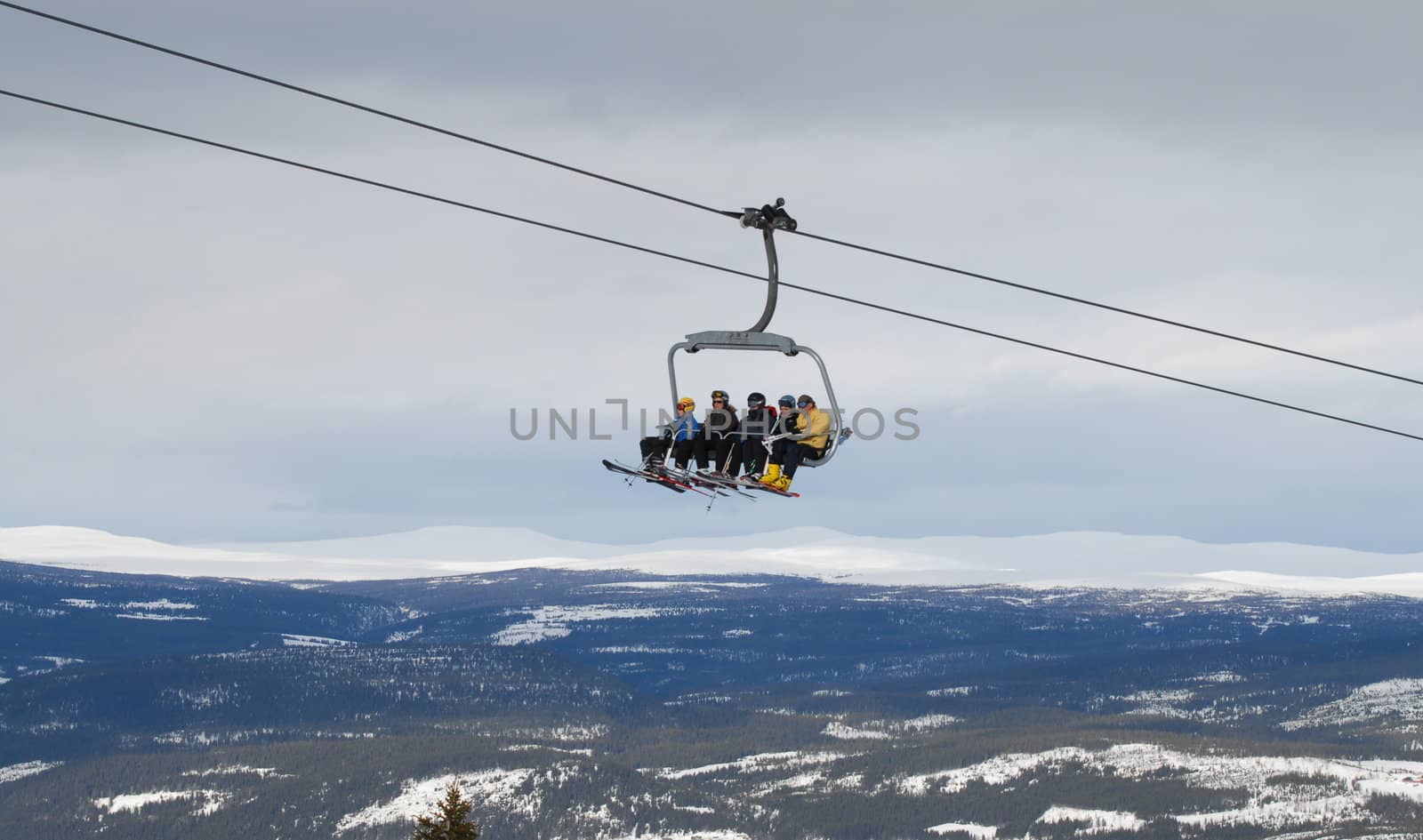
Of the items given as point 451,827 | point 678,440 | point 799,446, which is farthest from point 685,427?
point 451,827

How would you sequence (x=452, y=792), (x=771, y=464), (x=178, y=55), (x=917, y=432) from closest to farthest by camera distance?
1. (x=178, y=55)
2. (x=917, y=432)
3. (x=771, y=464)
4. (x=452, y=792)

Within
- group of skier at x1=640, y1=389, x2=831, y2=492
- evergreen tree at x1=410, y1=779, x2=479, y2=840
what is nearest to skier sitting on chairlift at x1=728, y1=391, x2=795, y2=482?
group of skier at x1=640, y1=389, x2=831, y2=492

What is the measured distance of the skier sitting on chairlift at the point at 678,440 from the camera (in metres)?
36.3

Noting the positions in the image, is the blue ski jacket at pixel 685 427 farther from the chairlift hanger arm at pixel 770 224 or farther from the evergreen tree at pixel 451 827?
the evergreen tree at pixel 451 827

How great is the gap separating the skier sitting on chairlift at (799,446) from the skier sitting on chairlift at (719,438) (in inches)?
46.1

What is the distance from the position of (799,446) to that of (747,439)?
4.52 ft

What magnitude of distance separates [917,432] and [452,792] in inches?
2501

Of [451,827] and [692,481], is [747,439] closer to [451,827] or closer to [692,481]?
[692,481]

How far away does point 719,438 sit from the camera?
120 ft

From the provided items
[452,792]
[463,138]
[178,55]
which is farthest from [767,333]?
[452,792]

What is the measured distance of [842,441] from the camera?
117ft

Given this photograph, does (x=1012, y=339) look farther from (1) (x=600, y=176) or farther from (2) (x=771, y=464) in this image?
(1) (x=600, y=176)

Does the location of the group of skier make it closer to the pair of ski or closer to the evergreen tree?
the pair of ski

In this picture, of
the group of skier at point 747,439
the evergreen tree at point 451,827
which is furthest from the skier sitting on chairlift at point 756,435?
the evergreen tree at point 451,827
